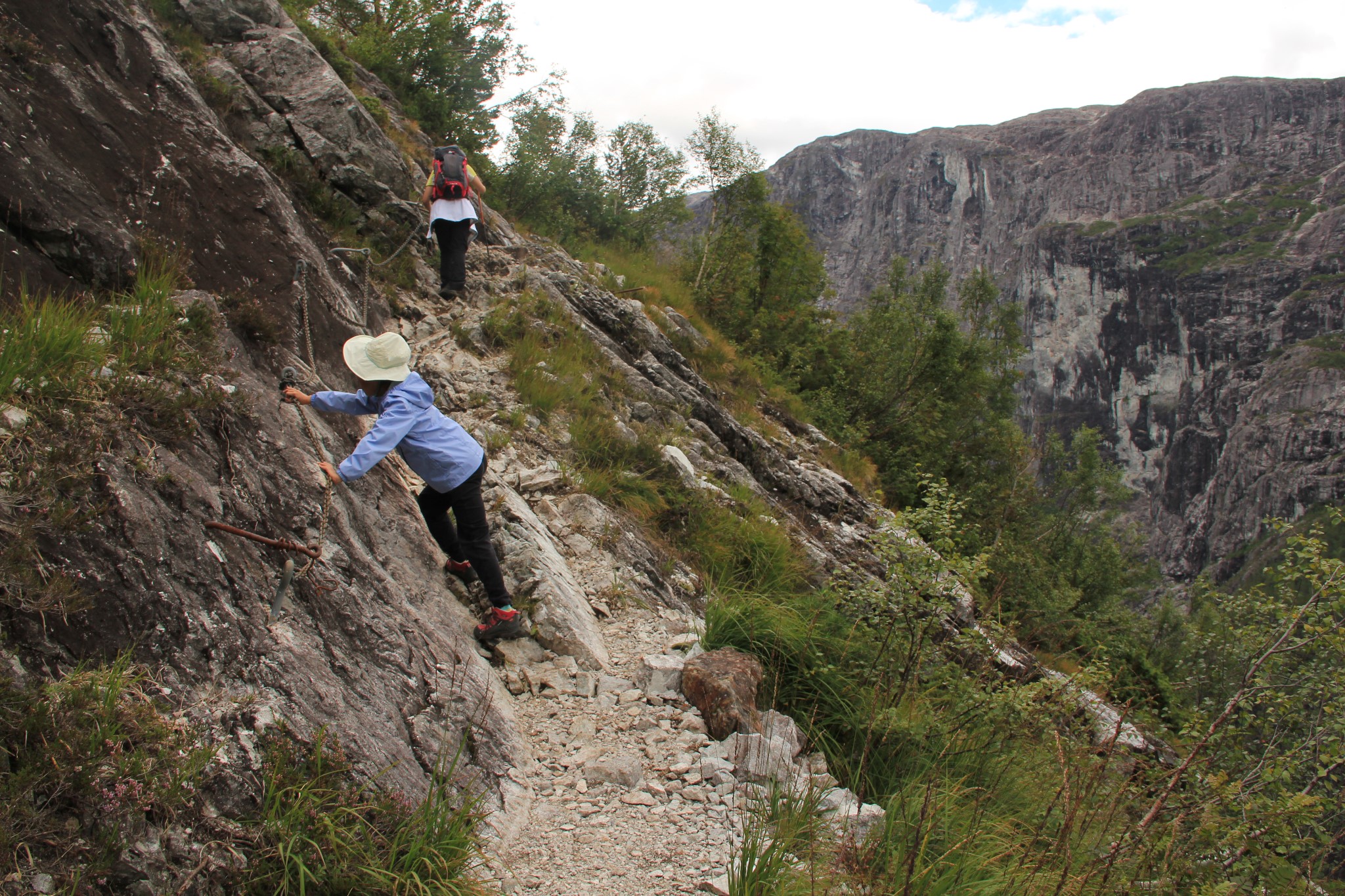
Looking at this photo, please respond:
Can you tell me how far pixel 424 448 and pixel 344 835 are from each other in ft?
7.93

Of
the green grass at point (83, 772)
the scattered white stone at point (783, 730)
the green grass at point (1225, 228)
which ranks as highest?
the green grass at point (1225, 228)

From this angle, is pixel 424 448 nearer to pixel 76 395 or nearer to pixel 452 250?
pixel 76 395

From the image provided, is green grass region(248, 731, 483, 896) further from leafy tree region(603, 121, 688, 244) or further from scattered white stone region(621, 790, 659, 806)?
leafy tree region(603, 121, 688, 244)

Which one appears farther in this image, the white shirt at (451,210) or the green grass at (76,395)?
the white shirt at (451,210)

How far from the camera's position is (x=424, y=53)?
14688mm

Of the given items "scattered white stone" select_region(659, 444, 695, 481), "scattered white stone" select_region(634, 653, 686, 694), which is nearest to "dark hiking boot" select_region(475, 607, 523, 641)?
"scattered white stone" select_region(634, 653, 686, 694)

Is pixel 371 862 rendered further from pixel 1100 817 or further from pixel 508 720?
pixel 1100 817

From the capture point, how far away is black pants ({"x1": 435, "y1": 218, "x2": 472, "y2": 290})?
29.7 ft

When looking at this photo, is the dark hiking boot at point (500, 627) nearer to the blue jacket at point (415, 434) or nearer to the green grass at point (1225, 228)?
the blue jacket at point (415, 434)

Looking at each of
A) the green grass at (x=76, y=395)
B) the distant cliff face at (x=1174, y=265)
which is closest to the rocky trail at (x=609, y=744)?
the green grass at (x=76, y=395)

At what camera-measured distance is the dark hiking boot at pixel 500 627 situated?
15.3 ft

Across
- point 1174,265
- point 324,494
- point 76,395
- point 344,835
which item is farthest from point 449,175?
point 1174,265

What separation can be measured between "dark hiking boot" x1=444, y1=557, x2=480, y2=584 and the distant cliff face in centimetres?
8370

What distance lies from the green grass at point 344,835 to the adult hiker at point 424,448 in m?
1.65
